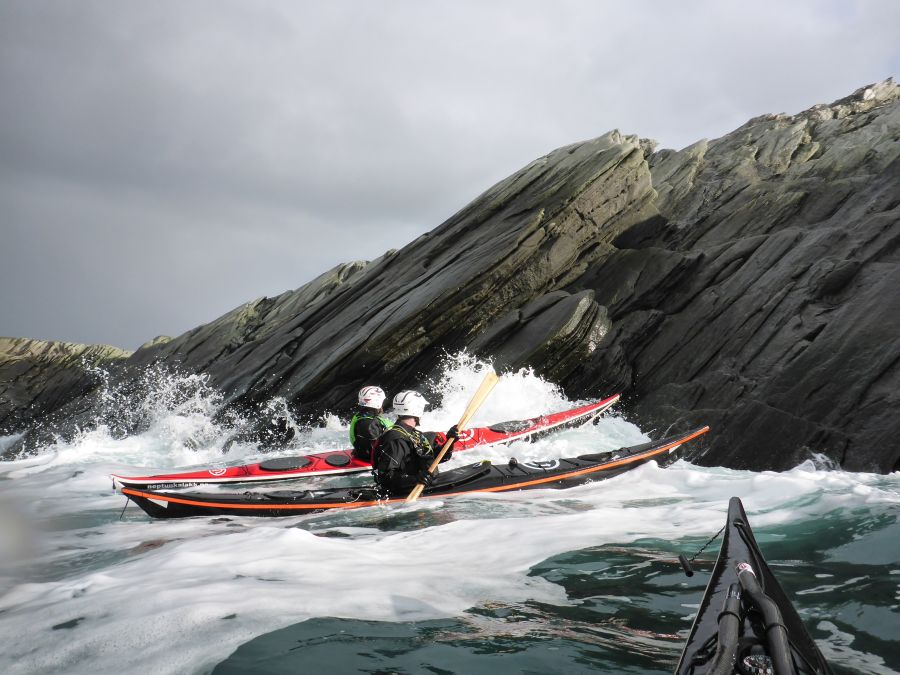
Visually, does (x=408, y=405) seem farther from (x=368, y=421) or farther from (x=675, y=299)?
(x=675, y=299)

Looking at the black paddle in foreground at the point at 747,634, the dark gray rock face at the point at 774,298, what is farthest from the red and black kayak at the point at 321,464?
the black paddle in foreground at the point at 747,634

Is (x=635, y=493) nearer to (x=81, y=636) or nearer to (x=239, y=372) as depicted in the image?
(x=81, y=636)

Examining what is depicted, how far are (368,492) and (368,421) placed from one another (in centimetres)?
113

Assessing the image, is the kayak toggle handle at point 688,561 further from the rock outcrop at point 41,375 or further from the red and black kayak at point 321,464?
the rock outcrop at point 41,375

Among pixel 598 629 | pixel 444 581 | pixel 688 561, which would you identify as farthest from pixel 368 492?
pixel 598 629

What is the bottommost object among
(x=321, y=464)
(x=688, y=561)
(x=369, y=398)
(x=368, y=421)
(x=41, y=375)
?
(x=688, y=561)

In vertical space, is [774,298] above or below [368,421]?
above

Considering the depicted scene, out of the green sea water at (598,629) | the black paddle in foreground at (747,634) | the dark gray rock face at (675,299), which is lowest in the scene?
the green sea water at (598,629)

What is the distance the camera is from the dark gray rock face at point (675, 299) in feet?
32.1

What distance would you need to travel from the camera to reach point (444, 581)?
3.81m

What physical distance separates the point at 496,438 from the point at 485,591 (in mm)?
A: 7774

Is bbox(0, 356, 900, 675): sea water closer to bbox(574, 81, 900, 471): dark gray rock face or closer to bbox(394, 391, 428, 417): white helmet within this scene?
bbox(394, 391, 428, 417): white helmet

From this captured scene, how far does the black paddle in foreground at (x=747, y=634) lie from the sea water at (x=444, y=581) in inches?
17.2

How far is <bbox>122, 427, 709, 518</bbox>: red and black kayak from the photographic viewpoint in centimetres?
676
